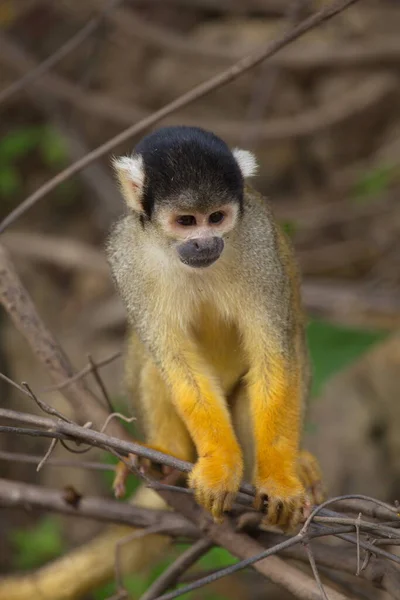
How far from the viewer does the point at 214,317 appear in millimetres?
3293

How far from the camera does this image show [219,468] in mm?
2838

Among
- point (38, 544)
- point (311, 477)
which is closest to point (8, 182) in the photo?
point (38, 544)

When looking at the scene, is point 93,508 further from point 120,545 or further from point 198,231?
point 198,231

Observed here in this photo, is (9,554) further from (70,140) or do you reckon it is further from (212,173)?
(212,173)

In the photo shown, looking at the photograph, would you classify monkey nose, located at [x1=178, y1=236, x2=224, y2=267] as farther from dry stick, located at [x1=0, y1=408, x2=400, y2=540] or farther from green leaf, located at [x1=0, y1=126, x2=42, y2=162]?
green leaf, located at [x1=0, y1=126, x2=42, y2=162]

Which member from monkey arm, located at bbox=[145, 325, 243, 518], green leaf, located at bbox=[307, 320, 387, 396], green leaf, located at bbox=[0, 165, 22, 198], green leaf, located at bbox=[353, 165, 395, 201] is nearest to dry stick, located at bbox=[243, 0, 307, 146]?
green leaf, located at bbox=[353, 165, 395, 201]

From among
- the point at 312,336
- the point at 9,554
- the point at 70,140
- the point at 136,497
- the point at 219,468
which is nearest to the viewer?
the point at 219,468

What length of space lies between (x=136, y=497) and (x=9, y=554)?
2.95m

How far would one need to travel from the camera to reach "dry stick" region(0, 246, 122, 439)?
318 cm

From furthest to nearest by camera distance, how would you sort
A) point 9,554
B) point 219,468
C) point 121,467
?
point 9,554 < point 121,467 < point 219,468

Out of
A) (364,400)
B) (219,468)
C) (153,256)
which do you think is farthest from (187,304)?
(364,400)

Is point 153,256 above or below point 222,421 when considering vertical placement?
above

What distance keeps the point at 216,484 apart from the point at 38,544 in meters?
3.48

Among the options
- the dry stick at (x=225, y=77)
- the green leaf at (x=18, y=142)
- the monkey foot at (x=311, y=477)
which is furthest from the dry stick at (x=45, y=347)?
the green leaf at (x=18, y=142)
